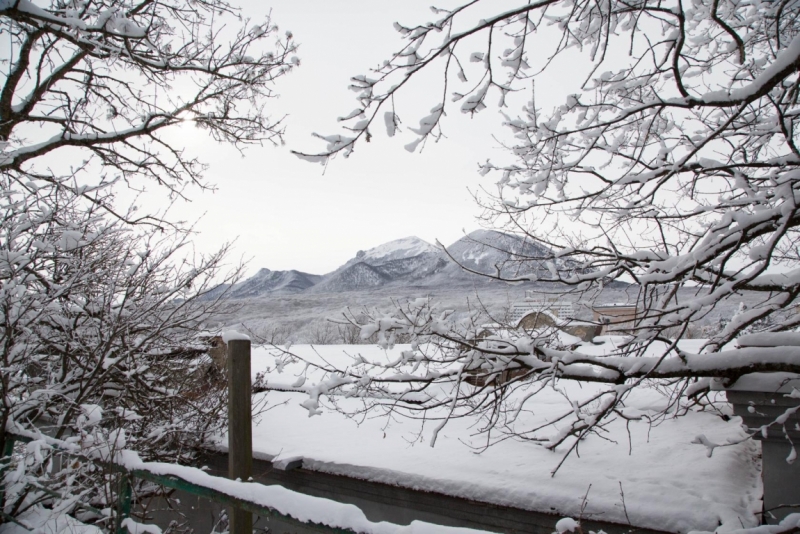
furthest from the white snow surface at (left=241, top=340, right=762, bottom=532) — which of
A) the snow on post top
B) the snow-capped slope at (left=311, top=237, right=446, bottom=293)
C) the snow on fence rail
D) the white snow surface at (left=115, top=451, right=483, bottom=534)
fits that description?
the snow-capped slope at (left=311, top=237, right=446, bottom=293)

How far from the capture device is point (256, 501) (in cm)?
182

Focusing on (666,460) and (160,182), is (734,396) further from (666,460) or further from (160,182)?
(160,182)

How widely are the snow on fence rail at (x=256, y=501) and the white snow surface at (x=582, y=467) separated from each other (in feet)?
4.21

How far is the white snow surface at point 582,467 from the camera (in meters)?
3.51

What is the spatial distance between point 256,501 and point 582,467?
11.2 ft

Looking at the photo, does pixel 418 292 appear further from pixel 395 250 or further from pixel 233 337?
pixel 395 250

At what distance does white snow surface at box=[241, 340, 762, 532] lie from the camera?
11.5ft

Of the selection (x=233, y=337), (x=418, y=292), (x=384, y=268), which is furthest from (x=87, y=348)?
(x=384, y=268)

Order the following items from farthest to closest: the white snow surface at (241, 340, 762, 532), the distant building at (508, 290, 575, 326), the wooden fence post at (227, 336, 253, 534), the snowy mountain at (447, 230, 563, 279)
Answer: the snowy mountain at (447, 230, 563, 279) < the distant building at (508, 290, 575, 326) < the white snow surface at (241, 340, 762, 532) < the wooden fence post at (227, 336, 253, 534)

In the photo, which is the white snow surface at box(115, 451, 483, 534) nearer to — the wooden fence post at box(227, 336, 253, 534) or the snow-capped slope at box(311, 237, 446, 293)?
the wooden fence post at box(227, 336, 253, 534)

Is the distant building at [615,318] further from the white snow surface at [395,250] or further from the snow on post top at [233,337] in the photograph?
the white snow surface at [395,250]

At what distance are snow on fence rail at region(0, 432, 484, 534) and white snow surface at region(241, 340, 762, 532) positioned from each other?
4.21ft

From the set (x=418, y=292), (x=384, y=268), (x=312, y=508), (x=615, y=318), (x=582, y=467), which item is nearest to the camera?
(x=312, y=508)

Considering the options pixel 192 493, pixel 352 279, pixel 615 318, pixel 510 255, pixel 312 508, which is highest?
pixel 352 279
